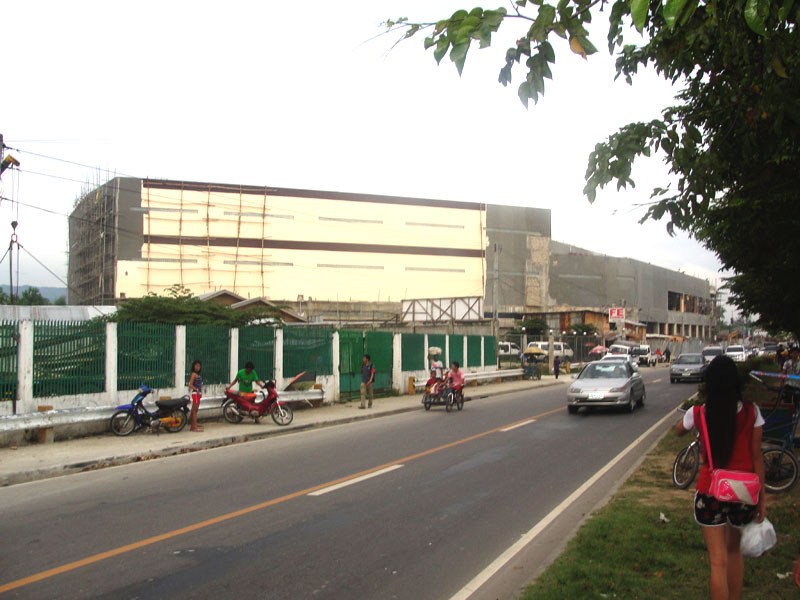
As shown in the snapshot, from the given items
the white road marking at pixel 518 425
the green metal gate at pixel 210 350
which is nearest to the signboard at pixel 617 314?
the white road marking at pixel 518 425

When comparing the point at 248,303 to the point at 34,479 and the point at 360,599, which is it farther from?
the point at 360,599

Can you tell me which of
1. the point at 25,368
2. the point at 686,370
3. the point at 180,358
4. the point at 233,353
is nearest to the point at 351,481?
the point at 25,368

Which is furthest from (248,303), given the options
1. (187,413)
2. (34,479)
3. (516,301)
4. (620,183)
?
(516,301)

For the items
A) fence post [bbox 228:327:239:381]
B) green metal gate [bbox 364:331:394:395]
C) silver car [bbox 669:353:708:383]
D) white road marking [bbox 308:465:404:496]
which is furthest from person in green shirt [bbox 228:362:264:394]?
silver car [bbox 669:353:708:383]

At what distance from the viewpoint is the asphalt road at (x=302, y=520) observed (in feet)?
18.7

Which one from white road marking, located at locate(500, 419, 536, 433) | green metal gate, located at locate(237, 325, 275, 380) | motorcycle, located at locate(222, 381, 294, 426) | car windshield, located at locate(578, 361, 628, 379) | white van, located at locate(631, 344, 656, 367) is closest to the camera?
white road marking, located at locate(500, 419, 536, 433)

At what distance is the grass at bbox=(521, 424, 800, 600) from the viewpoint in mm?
5184

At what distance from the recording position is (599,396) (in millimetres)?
19672

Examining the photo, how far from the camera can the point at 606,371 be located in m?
21.3

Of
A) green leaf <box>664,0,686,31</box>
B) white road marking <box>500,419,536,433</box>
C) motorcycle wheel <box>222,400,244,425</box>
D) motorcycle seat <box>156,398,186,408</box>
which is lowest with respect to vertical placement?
white road marking <box>500,419,536,433</box>

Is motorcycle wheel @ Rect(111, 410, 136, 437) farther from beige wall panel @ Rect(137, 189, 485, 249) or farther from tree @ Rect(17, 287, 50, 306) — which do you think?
tree @ Rect(17, 287, 50, 306)

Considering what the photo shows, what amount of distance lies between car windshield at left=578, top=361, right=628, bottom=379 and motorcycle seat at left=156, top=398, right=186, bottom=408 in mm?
11984

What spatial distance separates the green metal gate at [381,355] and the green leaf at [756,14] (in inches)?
884

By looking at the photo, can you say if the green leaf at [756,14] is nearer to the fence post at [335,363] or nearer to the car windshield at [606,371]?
the car windshield at [606,371]
